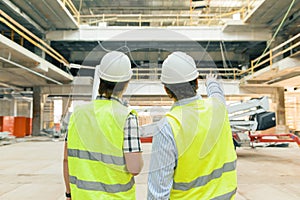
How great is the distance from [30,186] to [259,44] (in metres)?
14.8

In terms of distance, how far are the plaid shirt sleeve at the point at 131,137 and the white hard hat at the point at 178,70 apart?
248 millimetres

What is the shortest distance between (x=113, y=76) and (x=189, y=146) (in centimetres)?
52

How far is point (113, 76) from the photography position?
→ 140 cm

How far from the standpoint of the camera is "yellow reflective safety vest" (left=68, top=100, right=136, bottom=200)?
50.8 inches

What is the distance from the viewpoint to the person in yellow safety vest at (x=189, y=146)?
1182mm

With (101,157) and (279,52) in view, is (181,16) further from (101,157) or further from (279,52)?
(101,157)

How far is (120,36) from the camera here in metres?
1.68

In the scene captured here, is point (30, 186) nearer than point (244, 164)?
Yes

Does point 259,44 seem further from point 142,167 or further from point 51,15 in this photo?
point 142,167

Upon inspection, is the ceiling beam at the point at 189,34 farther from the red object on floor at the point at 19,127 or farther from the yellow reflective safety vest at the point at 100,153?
the yellow reflective safety vest at the point at 100,153

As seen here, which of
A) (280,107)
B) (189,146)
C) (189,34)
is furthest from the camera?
(280,107)

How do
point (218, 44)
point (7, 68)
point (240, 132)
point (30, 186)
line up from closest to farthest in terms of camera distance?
point (30, 186)
point (240, 132)
point (7, 68)
point (218, 44)

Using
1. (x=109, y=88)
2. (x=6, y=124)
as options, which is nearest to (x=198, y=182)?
(x=109, y=88)

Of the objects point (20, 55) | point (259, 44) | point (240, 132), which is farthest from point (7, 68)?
point (259, 44)
